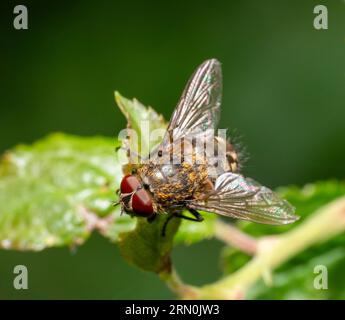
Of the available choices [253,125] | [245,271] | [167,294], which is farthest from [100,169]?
[253,125]

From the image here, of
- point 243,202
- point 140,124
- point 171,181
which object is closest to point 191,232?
point 243,202

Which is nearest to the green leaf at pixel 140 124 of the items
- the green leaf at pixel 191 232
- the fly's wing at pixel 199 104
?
the fly's wing at pixel 199 104

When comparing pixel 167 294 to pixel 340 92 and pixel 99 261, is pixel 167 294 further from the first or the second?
pixel 340 92

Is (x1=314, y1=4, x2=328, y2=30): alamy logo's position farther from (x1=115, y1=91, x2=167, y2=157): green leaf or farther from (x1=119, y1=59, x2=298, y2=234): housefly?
(x1=115, y1=91, x2=167, y2=157): green leaf

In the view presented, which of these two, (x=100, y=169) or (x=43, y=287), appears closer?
(x=100, y=169)

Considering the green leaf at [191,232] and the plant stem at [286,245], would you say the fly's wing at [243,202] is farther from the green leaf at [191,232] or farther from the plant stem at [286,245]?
the green leaf at [191,232]

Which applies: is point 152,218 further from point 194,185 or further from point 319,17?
point 319,17

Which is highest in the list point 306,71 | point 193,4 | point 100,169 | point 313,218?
point 193,4

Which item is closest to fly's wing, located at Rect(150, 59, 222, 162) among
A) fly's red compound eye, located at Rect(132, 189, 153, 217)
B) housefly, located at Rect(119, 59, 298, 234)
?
housefly, located at Rect(119, 59, 298, 234)
